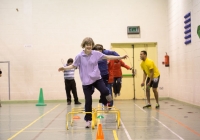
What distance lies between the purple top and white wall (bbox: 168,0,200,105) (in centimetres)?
466

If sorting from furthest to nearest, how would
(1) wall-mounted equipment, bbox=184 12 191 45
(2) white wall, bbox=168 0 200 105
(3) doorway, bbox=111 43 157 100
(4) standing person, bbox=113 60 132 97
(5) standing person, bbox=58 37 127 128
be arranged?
(3) doorway, bbox=111 43 157 100 < (1) wall-mounted equipment, bbox=184 12 191 45 < (2) white wall, bbox=168 0 200 105 < (4) standing person, bbox=113 60 132 97 < (5) standing person, bbox=58 37 127 128

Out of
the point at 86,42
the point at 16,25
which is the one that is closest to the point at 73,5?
the point at 16,25

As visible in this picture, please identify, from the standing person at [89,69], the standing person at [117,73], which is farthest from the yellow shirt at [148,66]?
the standing person at [89,69]

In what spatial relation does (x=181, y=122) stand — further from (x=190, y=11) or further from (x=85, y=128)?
(x=190, y=11)

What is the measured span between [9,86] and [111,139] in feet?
31.2

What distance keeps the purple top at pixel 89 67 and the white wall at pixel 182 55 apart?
15.3ft

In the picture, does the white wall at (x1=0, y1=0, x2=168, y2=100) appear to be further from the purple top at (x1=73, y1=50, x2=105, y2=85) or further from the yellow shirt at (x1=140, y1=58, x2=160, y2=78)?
the purple top at (x1=73, y1=50, x2=105, y2=85)

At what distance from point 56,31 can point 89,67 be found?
26.8 ft

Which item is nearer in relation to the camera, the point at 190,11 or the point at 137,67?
the point at 190,11

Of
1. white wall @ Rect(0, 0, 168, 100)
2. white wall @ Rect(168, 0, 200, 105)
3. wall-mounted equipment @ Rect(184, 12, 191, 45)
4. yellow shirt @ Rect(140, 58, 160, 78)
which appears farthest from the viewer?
white wall @ Rect(0, 0, 168, 100)

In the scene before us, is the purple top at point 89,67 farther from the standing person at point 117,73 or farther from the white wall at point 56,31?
the white wall at point 56,31

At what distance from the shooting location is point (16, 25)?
13.4 m

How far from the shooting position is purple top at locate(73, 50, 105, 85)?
5598 mm

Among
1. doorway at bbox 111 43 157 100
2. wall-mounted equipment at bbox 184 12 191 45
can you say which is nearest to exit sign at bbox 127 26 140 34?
doorway at bbox 111 43 157 100
